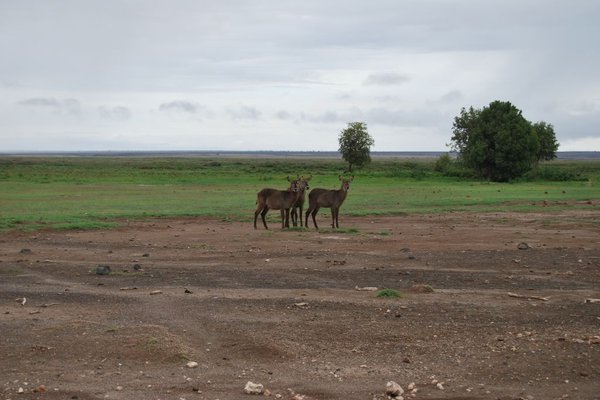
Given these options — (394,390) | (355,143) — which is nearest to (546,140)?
(355,143)

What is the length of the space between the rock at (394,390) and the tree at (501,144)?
59852 millimetres

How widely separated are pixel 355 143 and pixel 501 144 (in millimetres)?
31525

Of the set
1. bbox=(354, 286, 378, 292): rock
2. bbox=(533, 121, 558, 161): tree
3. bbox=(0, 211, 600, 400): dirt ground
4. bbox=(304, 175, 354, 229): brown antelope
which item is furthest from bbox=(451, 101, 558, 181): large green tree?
bbox=(354, 286, 378, 292): rock

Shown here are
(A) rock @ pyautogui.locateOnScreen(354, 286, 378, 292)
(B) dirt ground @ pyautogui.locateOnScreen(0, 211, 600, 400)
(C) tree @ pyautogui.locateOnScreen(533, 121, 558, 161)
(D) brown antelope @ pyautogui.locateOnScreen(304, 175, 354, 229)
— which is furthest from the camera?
(C) tree @ pyautogui.locateOnScreen(533, 121, 558, 161)

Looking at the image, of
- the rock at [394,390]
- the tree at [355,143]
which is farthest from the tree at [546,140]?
the rock at [394,390]

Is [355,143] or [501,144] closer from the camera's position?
[501,144]

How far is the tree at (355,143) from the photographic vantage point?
313ft

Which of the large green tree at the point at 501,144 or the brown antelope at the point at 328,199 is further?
the large green tree at the point at 501,144

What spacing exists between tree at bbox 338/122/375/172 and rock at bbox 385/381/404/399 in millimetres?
86898

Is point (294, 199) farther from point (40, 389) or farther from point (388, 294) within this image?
point (40, 389)

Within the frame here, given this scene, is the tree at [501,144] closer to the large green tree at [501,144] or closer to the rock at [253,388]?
the large green tree at [501,144]

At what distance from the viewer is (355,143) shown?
96062 mm

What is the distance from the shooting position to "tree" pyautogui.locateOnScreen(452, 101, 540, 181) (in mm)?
66375

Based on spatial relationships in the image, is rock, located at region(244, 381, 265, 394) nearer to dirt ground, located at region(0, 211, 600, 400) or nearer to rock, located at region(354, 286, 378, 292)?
dirt ground, located at region(0, 211, 600, 400)
